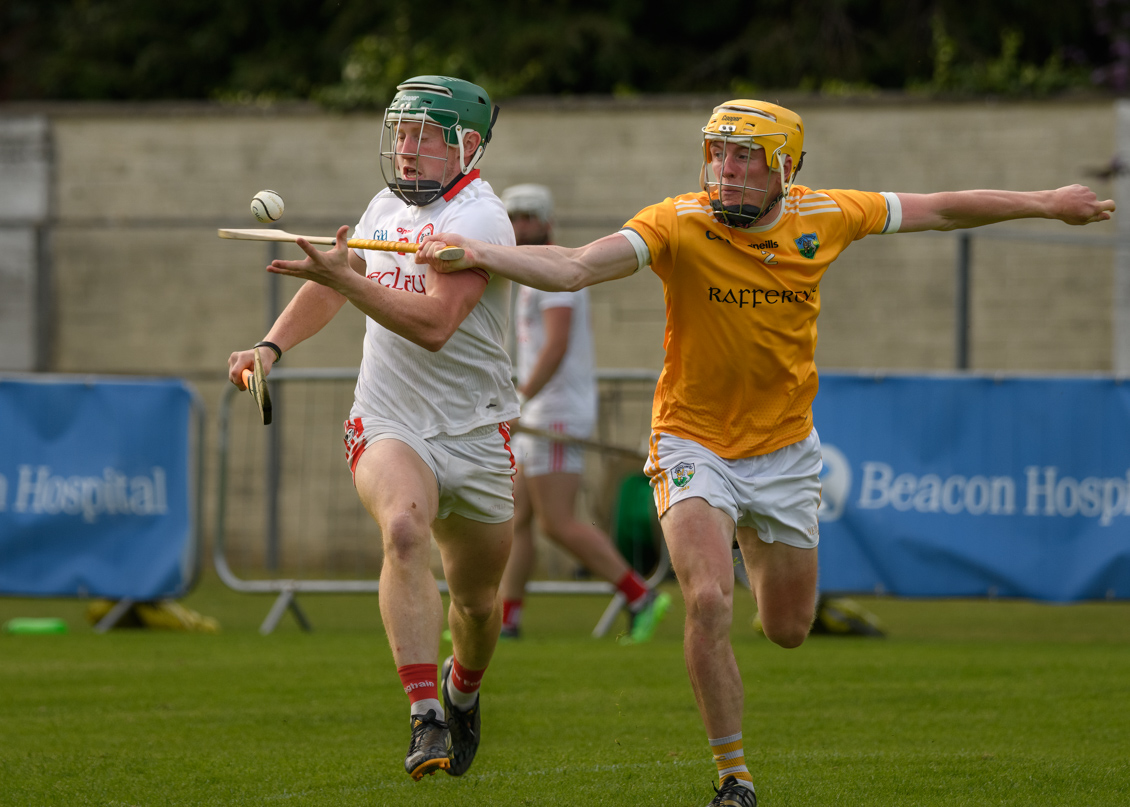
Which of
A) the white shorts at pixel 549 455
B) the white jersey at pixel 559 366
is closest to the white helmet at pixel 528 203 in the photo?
the white jersey at pixel 559 366

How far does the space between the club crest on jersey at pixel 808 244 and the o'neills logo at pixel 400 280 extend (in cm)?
122

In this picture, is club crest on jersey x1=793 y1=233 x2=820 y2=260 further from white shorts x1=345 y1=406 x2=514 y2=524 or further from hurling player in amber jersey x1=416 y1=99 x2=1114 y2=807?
white shorts x1=345 y1=406 x2=514 y2=524

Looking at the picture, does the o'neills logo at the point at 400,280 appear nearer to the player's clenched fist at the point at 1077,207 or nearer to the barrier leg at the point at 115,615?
the player's clenched fist at the point at 1077,207

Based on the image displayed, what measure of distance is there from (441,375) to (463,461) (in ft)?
0.97

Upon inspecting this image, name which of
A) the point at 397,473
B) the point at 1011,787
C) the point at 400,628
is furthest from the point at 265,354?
the point at 1011,787

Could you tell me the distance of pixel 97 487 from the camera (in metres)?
9.16

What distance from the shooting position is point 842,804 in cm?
457

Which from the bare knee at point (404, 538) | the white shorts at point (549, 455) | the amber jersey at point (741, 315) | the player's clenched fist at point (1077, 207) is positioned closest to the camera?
the bare knee at point (404, 538)

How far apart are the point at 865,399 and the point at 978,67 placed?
6.41 metres

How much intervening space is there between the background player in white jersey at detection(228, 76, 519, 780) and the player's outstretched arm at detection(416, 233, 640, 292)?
10.9 inches

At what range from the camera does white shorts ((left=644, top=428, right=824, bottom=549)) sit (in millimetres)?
4707

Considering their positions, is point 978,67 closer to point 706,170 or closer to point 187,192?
point 187,192

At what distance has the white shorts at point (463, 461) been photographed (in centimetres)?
477

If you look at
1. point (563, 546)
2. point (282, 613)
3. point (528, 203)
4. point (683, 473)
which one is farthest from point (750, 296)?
point (282, 613)
